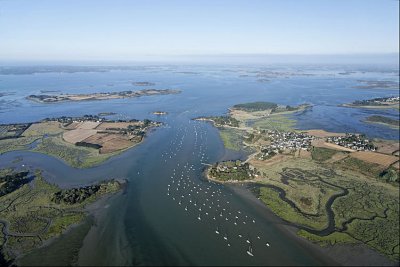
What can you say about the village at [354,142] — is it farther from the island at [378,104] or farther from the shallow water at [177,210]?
the island at [378,104]

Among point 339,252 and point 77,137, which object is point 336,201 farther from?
point 77,137

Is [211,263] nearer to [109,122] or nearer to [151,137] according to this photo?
[151,137]

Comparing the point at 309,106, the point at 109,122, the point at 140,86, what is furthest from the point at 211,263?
the point at 140,86

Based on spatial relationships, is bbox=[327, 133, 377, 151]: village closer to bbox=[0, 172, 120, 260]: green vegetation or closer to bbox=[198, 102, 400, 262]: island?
bbox=[198, 102, 400, 262]: island

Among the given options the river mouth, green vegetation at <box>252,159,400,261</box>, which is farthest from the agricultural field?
the river mouth

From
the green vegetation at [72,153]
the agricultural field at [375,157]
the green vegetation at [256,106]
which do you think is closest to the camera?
the agricultural field at [375,157]

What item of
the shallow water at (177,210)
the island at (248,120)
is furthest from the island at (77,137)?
the island at (248,120)
